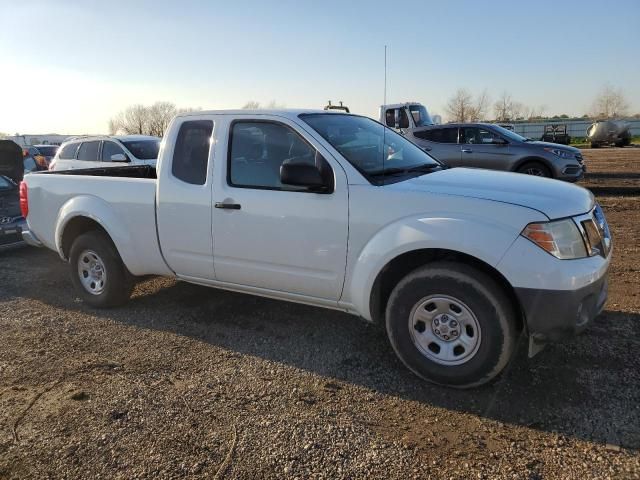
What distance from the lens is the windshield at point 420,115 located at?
16.2 meters

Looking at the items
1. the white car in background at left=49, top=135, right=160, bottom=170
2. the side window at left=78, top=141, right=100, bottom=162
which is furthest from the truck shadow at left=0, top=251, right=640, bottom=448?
the side window at left=78, top=141, right=100, bottom=162

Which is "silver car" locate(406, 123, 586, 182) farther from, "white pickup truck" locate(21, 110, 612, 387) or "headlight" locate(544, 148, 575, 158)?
"white pickup truck" locate(21, 110, 612, 387)

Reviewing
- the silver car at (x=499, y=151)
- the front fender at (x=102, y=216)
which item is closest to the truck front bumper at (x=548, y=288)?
the front fender at (x=102, y=216)

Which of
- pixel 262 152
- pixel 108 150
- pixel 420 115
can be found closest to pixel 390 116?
pixel 420 115

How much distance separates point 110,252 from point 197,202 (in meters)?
1.33

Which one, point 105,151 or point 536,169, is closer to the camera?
point 105,151

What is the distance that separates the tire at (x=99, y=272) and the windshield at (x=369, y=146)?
243cm

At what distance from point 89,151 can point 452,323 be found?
35.5 ft

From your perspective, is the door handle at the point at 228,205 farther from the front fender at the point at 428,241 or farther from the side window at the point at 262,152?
the front fender at the point at 428,241

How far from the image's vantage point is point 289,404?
3.28 m

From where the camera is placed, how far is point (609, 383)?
10.9 feet

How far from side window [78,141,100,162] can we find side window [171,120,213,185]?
8240 mm

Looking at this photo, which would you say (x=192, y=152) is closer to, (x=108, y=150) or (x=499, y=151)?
(x=108, y=150)

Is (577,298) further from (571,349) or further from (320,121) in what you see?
(320,121)
